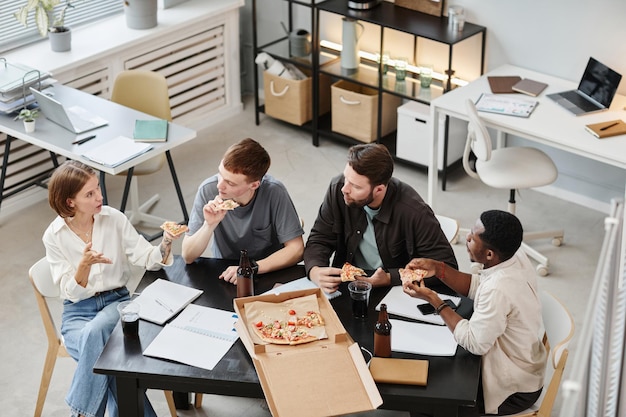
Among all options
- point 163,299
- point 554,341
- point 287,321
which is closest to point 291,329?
point 287,321

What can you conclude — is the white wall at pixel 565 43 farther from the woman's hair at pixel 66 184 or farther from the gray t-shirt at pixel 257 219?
the woman's hair at pixel 66 184

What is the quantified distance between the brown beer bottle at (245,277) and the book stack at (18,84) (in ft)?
7.37

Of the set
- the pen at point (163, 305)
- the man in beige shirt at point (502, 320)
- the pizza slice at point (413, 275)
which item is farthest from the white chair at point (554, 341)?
the pen at point (163, 305)

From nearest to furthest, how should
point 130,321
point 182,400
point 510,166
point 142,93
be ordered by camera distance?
1. point 130,321
2. point 182,400
3. point 510,166
4. point 142,93

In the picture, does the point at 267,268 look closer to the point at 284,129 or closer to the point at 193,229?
the point at 193,229

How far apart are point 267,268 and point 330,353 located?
0.62 m

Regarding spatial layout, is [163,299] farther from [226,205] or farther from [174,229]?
[226,205]

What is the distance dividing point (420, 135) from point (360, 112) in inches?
19.2

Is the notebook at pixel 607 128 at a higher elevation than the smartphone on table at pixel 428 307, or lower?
higher

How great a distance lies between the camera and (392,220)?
3383 mm

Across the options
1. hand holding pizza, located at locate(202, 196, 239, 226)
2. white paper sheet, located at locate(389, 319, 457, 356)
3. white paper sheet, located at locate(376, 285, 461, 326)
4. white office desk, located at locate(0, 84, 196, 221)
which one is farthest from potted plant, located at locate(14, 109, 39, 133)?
white paper sheet, located at locate(389, 319, 457, 356)

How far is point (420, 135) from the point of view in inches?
218

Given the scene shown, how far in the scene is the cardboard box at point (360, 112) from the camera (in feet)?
18.9

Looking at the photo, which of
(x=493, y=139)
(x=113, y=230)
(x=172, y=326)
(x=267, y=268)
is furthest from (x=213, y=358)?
(x=493, y=139)
